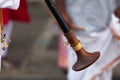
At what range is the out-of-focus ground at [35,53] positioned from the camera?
6.07 meters

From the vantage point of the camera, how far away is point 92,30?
433cm

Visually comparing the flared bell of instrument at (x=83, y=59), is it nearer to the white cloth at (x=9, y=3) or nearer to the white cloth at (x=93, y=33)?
the white cloth at (x=9, y=3)

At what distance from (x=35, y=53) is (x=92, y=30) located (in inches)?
98.1

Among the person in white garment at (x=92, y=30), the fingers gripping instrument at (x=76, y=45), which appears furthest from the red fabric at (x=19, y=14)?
the fingers gripping instrument at (x=76, y=45)

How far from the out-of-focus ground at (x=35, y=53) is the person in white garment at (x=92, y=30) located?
5.28ft

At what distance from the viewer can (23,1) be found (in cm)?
405

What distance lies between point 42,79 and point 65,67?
0.33 meters

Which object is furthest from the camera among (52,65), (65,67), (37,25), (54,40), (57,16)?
(37,25)

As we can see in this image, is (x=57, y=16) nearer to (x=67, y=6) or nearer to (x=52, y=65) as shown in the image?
(x=67, y=6)

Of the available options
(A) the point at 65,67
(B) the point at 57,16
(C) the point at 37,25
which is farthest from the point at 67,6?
(C) the point at 37,25

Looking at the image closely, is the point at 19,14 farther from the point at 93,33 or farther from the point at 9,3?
the point at 9,3

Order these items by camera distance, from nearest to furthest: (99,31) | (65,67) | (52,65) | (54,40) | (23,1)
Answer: (23,1), (99,31), (65,67), (52,65), (54,40)

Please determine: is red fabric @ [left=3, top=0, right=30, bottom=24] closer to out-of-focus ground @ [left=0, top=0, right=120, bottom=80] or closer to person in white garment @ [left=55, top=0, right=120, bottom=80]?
person in white garment @ [left=55, top=0, right=120, bottom=80]

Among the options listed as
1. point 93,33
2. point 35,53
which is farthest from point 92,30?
point 35,53
